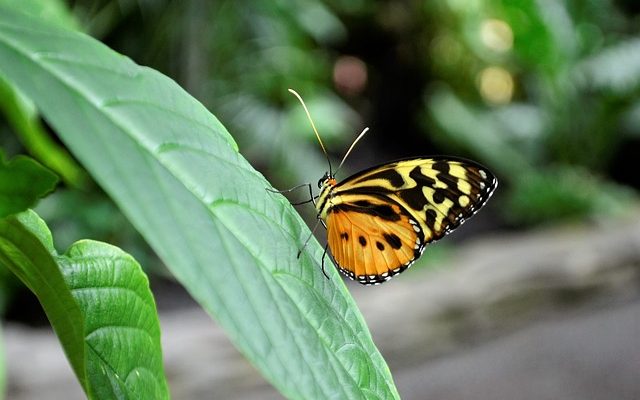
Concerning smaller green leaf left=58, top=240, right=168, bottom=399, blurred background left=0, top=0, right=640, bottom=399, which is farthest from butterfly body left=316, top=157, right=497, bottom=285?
blurred background left=0, top=0, right=640, bottom=399

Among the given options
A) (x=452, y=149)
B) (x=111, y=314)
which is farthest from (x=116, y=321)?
(x=452, y=149)

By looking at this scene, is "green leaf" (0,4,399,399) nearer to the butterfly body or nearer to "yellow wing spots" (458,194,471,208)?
the butterfly body

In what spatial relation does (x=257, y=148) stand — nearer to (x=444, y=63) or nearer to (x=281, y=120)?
(x=281, y=120)

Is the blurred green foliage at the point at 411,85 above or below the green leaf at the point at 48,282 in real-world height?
above

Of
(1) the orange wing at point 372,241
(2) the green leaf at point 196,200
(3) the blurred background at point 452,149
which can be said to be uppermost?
(3) the blurred background at point 452,149

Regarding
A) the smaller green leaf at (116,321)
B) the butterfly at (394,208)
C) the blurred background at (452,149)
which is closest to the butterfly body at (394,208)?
the butterfly at (394,208)

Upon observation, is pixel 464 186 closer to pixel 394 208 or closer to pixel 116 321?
pixel 394 208

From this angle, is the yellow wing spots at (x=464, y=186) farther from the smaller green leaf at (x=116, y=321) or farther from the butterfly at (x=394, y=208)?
the smaller green leaf at (x=116, y=321)
